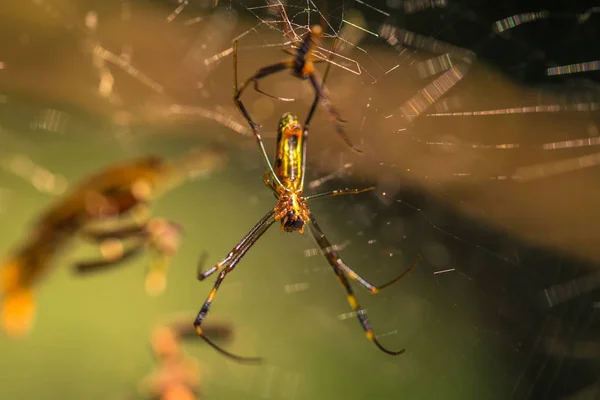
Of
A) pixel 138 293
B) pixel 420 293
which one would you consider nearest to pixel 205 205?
pixel 138 293

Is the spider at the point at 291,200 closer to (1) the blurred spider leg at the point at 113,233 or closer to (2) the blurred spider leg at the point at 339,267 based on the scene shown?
(2) the blurred spider leg at the point at 339,267

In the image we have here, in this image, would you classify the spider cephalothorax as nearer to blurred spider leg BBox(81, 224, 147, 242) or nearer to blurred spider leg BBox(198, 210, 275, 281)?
blurred spider leg BBox(198, 210, 275, 281)

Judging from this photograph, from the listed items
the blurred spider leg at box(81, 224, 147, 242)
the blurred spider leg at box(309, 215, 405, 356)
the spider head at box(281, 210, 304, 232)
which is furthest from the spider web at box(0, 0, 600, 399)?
the blurred spider leg at box(81, 224, 147, 242)

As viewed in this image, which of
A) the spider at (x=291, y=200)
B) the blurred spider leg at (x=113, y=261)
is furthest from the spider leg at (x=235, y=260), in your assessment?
the blurred spider leg at (x=113, y=261)

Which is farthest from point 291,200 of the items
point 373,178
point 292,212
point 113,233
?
point 373,178

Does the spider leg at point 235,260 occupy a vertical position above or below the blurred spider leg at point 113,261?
below

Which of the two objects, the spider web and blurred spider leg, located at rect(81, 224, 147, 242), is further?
the spider web

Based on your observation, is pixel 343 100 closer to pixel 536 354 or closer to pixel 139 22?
pixel 139 22
